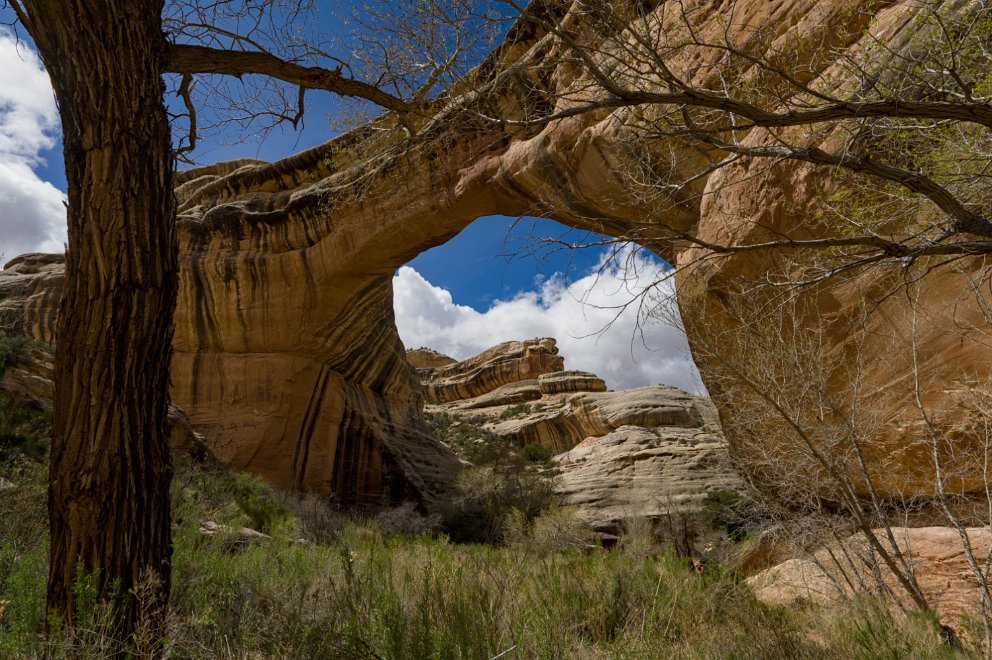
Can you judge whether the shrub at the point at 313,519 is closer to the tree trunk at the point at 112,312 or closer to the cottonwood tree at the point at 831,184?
Answer: the tree trunk at the point at 112,312

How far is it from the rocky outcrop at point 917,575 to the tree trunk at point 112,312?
4451mm

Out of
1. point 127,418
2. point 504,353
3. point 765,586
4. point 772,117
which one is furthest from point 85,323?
point 504,353

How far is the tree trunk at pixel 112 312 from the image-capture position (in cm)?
221

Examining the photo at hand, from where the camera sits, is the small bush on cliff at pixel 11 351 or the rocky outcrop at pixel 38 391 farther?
the small bush on cliff at pixel 11 351

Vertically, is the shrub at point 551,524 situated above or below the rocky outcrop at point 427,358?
below

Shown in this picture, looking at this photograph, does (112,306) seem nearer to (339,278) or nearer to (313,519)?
(313,519)

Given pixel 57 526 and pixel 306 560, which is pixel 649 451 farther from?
pixel 57 526

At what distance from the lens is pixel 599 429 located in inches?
855

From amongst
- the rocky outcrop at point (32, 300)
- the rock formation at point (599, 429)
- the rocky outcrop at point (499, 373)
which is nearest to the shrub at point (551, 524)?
the rock formation at point (599, 429)

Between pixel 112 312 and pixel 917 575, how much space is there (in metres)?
6.51

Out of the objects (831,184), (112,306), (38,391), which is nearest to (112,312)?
(112,306)

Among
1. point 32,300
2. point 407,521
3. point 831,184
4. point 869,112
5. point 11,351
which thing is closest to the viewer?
point 869,112

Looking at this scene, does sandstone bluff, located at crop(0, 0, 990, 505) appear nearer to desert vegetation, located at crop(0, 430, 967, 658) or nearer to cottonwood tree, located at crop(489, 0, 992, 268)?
cottonwood tree, located at crop(489, 0, 992, 268)

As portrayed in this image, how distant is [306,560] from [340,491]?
10.4 meters
